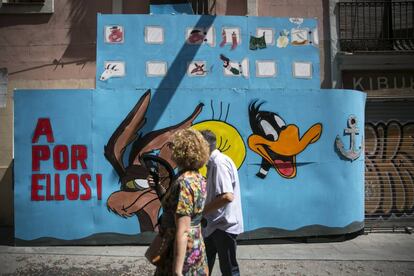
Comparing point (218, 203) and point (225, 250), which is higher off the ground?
point (218, 203)

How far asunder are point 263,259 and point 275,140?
1.93 metres

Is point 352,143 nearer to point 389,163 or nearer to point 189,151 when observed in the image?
point 389,163

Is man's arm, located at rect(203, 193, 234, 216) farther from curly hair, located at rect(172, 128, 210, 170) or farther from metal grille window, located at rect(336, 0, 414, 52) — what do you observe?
metal grille window, located at rect(336, 0, 414, 52)

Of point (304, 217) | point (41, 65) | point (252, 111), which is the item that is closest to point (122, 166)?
point (252, 111)

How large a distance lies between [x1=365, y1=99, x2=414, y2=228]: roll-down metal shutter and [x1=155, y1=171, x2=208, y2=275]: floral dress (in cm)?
653

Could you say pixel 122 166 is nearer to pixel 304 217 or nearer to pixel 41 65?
pixel 304 217

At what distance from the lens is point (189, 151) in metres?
3.23

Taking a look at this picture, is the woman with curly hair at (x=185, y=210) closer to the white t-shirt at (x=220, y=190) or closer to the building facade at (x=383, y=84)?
the white t-shirt at (x=220, y=190)

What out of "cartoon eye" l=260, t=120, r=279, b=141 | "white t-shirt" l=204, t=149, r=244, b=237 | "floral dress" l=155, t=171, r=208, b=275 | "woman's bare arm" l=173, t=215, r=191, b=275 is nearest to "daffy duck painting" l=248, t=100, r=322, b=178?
"cartoon eye" l=260, t=120, r=279, b=141

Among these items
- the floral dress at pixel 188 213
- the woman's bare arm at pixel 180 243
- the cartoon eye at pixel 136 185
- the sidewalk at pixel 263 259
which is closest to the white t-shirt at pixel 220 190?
the floral dress at pixel 188 213

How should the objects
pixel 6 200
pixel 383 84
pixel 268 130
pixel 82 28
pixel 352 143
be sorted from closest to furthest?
pixel 268 130 < pixel 352 143 < pixel 6 200 < pixel 383 84 < pixel 82 28

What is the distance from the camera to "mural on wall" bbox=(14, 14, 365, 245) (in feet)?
23.2

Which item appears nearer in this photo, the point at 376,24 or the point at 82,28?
the point at 82,28

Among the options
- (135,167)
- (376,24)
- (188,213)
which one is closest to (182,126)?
(135,167)
